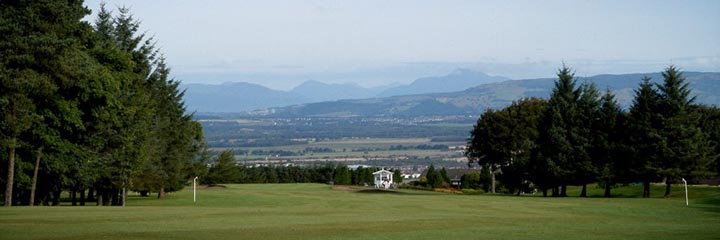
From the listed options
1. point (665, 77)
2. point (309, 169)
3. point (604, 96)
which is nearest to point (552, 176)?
point (604, 96)

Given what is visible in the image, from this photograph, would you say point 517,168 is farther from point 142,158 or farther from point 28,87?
point 28,87

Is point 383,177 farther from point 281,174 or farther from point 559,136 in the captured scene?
point 559,136

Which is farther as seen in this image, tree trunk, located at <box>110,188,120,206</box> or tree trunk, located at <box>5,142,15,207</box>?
tree trunk, located at <box>110,188,120,206</box>

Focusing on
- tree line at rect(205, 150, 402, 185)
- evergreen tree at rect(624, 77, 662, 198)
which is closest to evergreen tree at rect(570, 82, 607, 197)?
evergreen tree at rect(624, 77, 662, 198)

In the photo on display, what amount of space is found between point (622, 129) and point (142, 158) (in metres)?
33.1

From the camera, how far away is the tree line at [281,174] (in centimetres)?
10233

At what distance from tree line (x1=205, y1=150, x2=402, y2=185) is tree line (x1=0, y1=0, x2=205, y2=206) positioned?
148ft

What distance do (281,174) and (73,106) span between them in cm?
7867

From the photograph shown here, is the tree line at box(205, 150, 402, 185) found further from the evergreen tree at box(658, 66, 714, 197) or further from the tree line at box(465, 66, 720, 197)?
the evergreen tree at box(658, 66, 714, 197)

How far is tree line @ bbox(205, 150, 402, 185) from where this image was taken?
102331 millimetres

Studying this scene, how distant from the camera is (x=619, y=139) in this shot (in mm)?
60219

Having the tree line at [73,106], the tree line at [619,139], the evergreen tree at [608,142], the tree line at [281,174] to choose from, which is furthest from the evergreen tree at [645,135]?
the tree line at [281,174]

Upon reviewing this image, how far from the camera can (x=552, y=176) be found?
62.1 m

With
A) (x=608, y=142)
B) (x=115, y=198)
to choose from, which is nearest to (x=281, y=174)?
(x=115, y=198)
